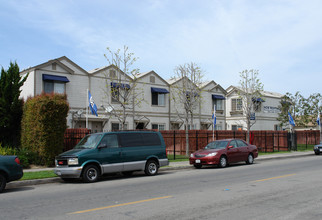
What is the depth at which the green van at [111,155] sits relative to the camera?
1227cm

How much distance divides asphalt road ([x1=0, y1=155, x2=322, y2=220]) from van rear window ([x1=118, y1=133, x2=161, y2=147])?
251cm

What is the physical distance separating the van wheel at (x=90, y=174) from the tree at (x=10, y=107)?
803 cm

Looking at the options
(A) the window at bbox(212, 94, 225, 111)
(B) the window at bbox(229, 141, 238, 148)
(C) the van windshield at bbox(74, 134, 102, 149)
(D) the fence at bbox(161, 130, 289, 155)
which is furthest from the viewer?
(A) the window at bbox(212, 94, 225, 111)

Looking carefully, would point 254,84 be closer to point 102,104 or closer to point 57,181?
point 102,104

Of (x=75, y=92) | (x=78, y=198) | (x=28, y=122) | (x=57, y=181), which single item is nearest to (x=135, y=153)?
(x=57, y=181)

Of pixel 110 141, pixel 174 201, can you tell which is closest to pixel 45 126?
pixel 110 141

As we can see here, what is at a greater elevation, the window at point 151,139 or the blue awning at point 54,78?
the blue awning at point 54,78

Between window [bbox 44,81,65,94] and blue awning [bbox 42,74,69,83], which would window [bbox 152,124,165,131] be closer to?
window [bbox 44,81,65,94]

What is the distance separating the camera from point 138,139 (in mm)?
14156

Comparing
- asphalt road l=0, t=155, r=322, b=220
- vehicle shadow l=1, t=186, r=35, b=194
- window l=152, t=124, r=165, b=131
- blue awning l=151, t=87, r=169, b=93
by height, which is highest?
blue awning l=151, t=87, r=169, b=93

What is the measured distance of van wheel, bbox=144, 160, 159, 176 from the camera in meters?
14.2

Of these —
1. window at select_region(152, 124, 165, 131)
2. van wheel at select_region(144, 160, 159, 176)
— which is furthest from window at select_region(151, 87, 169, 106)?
van wheel at select_region(144, 160, 159, 176)

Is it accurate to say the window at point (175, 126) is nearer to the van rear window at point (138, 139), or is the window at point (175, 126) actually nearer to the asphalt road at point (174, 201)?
the van rear window at point (138, 139)

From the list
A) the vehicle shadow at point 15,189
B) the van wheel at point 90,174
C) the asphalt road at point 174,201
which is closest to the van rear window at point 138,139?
the van wheel at point 90,174
